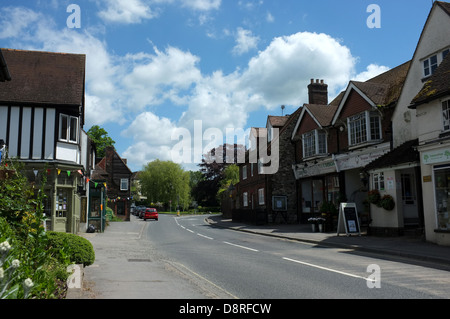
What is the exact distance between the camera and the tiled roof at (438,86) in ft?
48.6

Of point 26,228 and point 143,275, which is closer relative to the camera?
point 26,228

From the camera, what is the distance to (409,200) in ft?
67.8

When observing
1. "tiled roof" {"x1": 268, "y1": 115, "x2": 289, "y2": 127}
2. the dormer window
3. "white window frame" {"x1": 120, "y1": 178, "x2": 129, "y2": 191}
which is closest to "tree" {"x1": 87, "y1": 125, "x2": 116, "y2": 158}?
"white window frame" {"x1": 120, "y1": 178, "x2": 129, "y2": 191}

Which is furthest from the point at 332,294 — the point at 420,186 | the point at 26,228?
the point at 420,186

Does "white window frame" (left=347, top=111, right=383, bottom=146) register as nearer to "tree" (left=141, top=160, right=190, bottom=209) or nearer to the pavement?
the pavement

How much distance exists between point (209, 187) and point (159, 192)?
10045 millimetres

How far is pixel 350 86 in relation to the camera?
23.7m

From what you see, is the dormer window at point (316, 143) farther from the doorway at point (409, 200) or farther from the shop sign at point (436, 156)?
the shop sign at point (436, 156)

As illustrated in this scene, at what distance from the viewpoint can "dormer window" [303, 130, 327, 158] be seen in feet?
92.9

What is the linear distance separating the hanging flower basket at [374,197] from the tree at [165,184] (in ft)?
192

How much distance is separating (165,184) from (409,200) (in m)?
59.8
